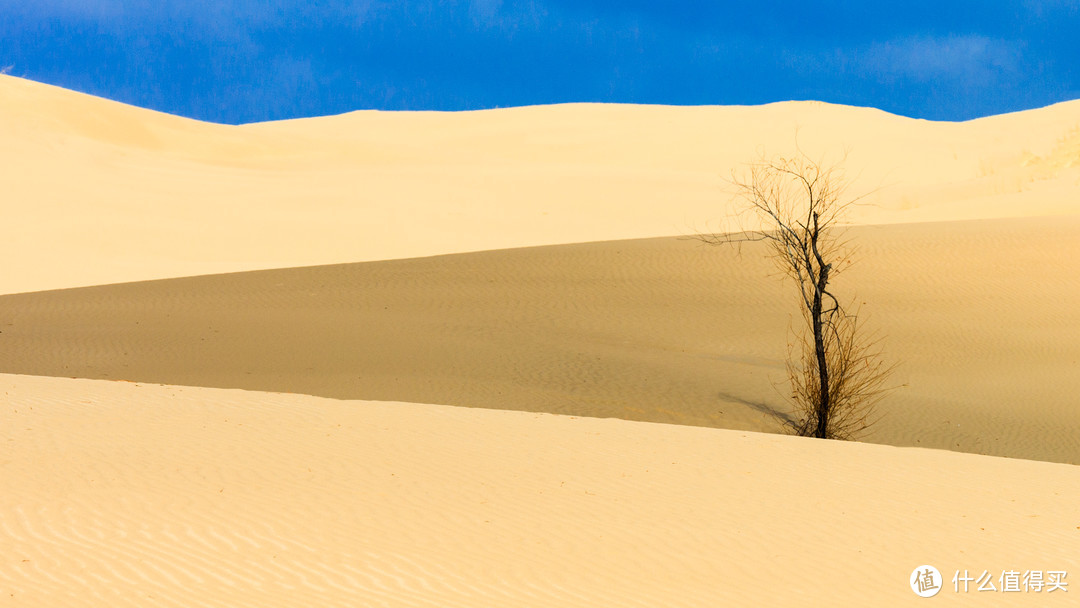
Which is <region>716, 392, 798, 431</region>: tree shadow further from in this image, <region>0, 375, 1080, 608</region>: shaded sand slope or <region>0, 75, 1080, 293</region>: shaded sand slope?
<region>0, 75, 1080, 293</region>: shaded sand slope

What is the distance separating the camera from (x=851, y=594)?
5641mm

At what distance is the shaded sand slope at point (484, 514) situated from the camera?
558cm

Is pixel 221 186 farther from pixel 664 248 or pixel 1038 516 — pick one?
pixel 1038 516

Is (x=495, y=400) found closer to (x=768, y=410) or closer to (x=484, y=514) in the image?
(x=768, y=410)

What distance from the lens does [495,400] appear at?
14078 millimetres

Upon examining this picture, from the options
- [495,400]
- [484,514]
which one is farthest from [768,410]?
[484,514]

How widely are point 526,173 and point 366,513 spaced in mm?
40069

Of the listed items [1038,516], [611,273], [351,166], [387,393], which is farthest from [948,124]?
[1038,516]

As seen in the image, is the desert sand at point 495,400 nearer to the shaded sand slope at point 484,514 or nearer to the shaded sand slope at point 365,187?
the shaded sand slope at point 484,514

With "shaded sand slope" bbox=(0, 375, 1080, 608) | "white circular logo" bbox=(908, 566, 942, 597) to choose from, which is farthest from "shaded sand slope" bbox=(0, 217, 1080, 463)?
"white circular logo" bbox=(908, 566, 942, 597)

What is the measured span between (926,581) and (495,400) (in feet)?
28.4

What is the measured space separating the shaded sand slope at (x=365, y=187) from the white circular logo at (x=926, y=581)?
63.5 feet

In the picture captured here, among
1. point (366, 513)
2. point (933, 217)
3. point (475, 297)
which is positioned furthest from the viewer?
point (933, 217)

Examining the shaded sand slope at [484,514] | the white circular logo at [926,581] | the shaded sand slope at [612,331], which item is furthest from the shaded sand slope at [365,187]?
the white circular logo at [926,581]
